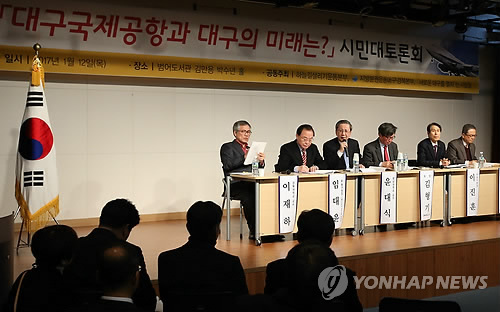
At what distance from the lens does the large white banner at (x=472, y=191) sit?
6.88 m

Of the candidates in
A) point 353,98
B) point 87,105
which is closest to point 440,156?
point 353,98

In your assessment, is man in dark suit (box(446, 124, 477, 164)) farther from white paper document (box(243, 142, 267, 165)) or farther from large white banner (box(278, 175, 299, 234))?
white paper document (box(243, 142, 267, 165))

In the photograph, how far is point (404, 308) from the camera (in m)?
2.28

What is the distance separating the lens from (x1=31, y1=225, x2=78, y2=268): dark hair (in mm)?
2572

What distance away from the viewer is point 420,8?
941 centimetres

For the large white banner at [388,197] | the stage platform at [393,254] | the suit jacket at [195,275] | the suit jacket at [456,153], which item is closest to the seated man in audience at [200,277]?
the suit jacket at [195,275]

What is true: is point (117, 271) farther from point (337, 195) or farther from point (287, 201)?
point (337, 195)

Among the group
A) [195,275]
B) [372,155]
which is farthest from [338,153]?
[195,275]

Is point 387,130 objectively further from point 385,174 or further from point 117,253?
point 117,253

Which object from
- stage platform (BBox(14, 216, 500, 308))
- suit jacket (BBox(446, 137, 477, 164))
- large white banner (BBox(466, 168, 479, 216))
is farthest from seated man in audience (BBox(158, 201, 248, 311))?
suit jacket (BBox(446, 137, 477, 164))

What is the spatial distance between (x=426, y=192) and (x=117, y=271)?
5105 mm

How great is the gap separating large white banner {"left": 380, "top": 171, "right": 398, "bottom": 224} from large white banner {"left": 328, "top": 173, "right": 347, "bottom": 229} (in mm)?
486

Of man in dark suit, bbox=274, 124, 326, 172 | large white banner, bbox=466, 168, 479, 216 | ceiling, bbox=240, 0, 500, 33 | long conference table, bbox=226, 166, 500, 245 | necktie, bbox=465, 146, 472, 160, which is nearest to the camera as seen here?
long conference table, bbox=226, 166, 500, 245

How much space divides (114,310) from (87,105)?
5.54 metres
